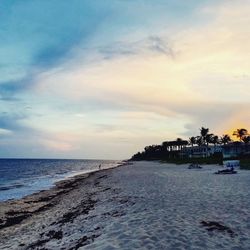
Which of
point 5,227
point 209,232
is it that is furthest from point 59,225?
point 209,232

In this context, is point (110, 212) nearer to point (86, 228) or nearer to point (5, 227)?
point (86, 228)

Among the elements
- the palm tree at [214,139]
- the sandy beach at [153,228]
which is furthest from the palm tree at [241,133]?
the sandy beach at [153,228]

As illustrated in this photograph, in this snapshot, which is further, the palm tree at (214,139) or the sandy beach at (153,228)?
the palm tree at (214,139)

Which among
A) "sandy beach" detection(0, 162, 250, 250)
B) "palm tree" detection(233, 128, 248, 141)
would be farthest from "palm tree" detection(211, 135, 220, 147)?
"sandy beach" detection(0, 162, 250, 250)

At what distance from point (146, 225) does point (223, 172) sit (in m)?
38.5

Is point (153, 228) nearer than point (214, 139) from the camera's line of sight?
Yes

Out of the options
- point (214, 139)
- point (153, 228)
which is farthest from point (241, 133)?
point (153, 228)

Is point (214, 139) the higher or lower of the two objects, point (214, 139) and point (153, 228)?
the higher

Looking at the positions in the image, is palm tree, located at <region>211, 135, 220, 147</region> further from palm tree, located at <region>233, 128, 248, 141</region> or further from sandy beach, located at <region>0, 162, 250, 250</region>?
sandy beach, located at <region>0, 162, 250, 250</region>

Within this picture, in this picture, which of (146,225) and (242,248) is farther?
(146,225)

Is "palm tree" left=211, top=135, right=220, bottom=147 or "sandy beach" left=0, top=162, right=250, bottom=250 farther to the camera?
"palm tree" left=211, top=135, right=220, bottom=147

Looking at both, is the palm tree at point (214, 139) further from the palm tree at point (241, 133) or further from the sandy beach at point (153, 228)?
the sandy beach at point (153, 228)

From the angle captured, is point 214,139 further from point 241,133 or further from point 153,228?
point 153,228

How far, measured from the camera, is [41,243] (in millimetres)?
16109
